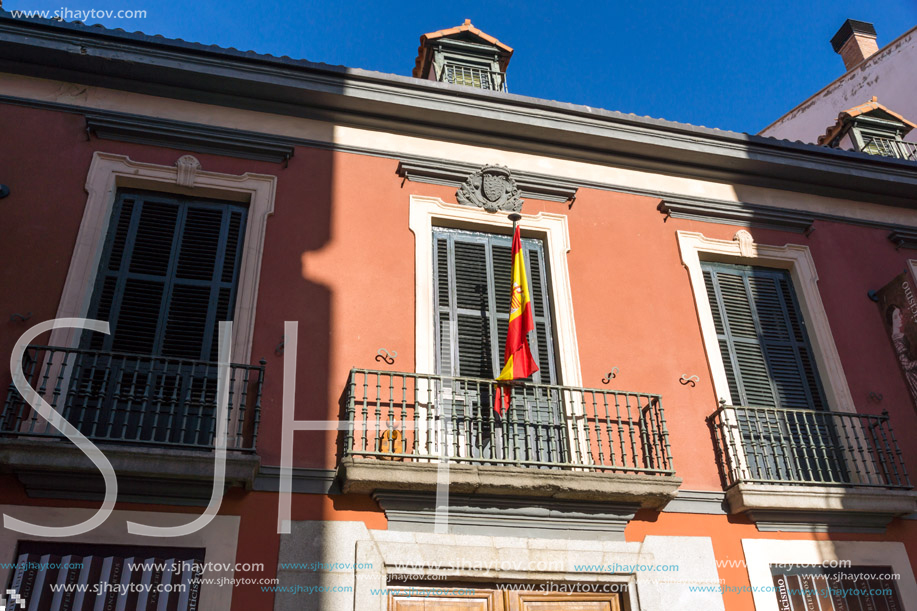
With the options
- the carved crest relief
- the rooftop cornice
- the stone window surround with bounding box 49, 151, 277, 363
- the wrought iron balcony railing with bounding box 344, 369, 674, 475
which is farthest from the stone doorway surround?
the rooftop cornice

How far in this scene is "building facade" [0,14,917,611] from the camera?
19.4 feet

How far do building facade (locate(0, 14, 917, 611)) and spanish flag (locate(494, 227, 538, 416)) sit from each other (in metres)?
0.22

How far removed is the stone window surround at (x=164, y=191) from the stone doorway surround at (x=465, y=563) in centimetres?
175

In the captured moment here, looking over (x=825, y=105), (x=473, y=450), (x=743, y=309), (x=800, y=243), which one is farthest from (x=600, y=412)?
(x=825, y=105)

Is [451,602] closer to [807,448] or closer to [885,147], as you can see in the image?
[807,448]

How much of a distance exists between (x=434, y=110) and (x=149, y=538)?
4.92 meters

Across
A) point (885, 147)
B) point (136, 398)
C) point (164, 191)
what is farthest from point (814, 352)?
point (164, 191)

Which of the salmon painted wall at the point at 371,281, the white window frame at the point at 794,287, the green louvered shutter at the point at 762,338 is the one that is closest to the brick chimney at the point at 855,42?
the salmon painted wall at the point at 371,281

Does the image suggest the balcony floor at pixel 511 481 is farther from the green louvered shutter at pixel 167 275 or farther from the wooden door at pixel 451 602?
the green louvered shutter at pixel 167 275

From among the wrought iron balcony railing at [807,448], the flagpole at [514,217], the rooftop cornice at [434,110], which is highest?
the rooftop cornice at [434,110]

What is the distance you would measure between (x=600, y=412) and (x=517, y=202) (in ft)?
7.83

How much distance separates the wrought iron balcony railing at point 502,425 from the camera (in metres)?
6.37

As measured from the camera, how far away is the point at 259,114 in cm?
812

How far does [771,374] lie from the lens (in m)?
8.01
